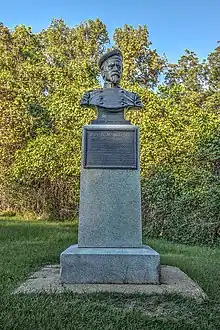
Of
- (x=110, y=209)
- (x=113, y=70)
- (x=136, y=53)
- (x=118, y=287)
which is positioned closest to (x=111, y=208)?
(x=110, y=209)

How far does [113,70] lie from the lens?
566cm

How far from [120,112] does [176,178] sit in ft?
18.1

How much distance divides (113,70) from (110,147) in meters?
1.07

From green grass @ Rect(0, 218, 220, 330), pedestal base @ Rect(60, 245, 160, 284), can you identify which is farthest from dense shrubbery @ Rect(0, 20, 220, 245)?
pedestal base @ Rect(60, 245, 160, 284)

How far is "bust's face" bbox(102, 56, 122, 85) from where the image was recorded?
5660 mm

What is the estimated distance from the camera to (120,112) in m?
5.55

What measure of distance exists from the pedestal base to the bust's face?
7.53ft

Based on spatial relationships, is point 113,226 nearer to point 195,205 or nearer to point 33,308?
point 33,308

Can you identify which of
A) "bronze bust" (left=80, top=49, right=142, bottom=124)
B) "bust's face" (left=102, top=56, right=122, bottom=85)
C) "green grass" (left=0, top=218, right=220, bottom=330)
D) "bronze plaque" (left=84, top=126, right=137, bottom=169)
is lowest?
"green grass" (left=0, top=218, right=220, bottom=330)

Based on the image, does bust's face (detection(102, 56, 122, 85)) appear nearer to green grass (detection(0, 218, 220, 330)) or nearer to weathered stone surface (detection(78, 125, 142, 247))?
weathered stone surface (detection(78, 125, 142, 247))

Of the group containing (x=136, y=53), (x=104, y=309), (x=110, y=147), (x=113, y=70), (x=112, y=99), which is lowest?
(x=104, y=309)

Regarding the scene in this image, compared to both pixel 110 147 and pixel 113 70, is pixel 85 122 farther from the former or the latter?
pixel 110 147

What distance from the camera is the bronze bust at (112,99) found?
553 centimetres

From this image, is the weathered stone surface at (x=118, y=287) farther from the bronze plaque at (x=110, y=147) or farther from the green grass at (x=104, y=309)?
the bronze plaque at (x=110, y=147)
